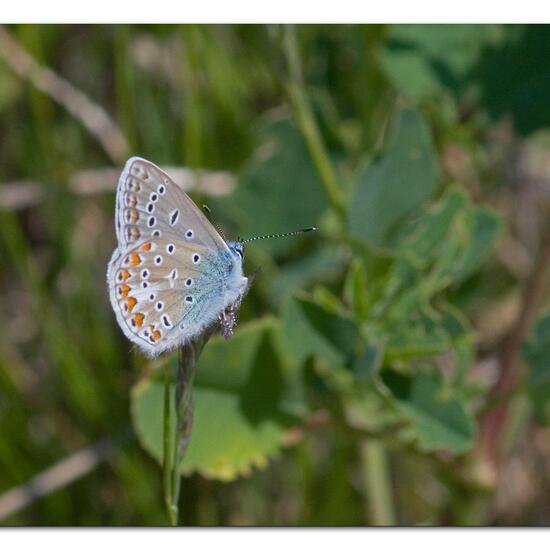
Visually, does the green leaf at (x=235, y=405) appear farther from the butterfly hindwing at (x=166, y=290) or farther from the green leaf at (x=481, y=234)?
the green leaf at (x=481, y=234)

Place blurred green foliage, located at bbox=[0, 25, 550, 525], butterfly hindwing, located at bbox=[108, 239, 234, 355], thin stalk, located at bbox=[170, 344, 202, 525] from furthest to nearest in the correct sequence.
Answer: blurred green foliage, located at bbox=[0, 25, 550, 525]
butterfly hindwing, located at bbox=[108, 239, 234, 355]
thin stalk, located at bbox=[170, 344, 202, 525]

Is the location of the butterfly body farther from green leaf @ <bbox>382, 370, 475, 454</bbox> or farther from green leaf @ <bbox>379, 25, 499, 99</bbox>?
green leaf @ <bbox>379, 25, 499, 99</bbox>

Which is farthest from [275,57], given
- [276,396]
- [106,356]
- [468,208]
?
[106,356]

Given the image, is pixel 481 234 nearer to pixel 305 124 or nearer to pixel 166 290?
pixel 305 124

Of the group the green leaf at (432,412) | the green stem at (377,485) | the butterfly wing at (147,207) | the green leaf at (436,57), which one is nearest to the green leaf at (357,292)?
the green leaf at (432,412)

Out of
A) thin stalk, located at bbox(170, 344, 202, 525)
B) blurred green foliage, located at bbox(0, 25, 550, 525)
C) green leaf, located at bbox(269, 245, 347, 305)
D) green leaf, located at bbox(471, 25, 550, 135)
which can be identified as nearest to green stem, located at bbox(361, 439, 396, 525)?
blurred green foliage, located at bbox(0, 25, 550, 525)

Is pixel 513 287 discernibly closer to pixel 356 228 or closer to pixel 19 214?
pixel 356 228
